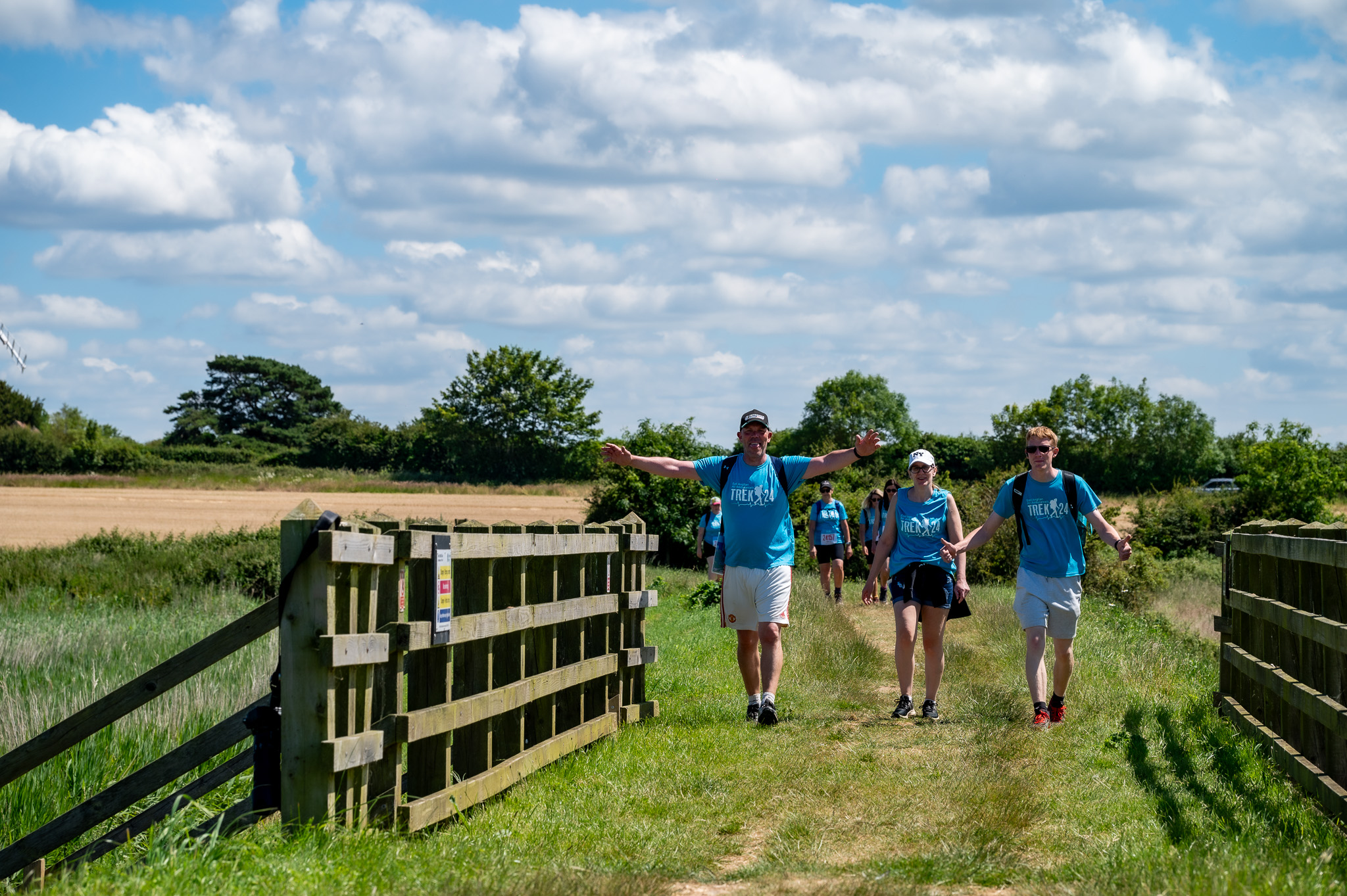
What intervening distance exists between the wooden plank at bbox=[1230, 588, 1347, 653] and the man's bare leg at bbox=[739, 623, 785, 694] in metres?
2.93

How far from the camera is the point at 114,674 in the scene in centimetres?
1137

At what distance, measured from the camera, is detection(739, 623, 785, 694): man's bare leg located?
816 centimetres

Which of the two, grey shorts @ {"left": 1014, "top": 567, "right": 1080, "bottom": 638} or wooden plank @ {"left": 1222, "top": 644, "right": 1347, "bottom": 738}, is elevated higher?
grey shorts @ {"left": 1014, "top": 567, "right": 1080, "bottom": 638}

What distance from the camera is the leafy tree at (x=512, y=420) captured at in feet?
242

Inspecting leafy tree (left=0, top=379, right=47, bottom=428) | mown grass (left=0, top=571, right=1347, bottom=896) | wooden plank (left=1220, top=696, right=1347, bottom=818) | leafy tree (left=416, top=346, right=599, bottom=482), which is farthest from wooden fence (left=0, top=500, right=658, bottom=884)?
leafy tree (left=0, top=379, right=47, bottom=428)

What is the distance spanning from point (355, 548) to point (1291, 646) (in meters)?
5.07

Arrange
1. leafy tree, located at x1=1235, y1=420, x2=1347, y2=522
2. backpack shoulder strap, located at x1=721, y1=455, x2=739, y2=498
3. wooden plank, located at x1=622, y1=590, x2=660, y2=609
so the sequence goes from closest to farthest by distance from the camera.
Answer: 1. backpack shoulder strap, located at x1=721, y1=455, x2=739, y2=498
2. wooden plank, located at x1=622, y1=590, x2=660, y2=609
3. leafy tree, located at x1=1235, y1=420, x2=1347, y2=522

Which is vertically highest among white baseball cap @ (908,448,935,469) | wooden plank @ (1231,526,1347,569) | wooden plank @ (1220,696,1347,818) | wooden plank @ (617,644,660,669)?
white baseball cap @ (908,448,935,469)

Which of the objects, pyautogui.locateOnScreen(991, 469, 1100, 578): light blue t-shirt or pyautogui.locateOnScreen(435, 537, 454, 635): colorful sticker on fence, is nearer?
pyautogui.locateOnScreen(435, 537, 454, 635): colorful sticker on fence

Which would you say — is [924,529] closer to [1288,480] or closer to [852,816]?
[852,816]

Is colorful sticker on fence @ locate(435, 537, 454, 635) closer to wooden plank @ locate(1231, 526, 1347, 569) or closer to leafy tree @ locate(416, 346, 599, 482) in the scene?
wooden plank @ locate(1231, 526, 1347, 569)

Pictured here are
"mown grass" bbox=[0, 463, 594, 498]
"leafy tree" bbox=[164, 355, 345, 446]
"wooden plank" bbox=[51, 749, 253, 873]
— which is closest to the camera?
"wooden plank" bbox=[51, 749, 253, 873]

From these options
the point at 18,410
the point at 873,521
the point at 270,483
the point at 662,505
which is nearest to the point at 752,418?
the point at 873,521

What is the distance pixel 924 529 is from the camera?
8.53 meters
